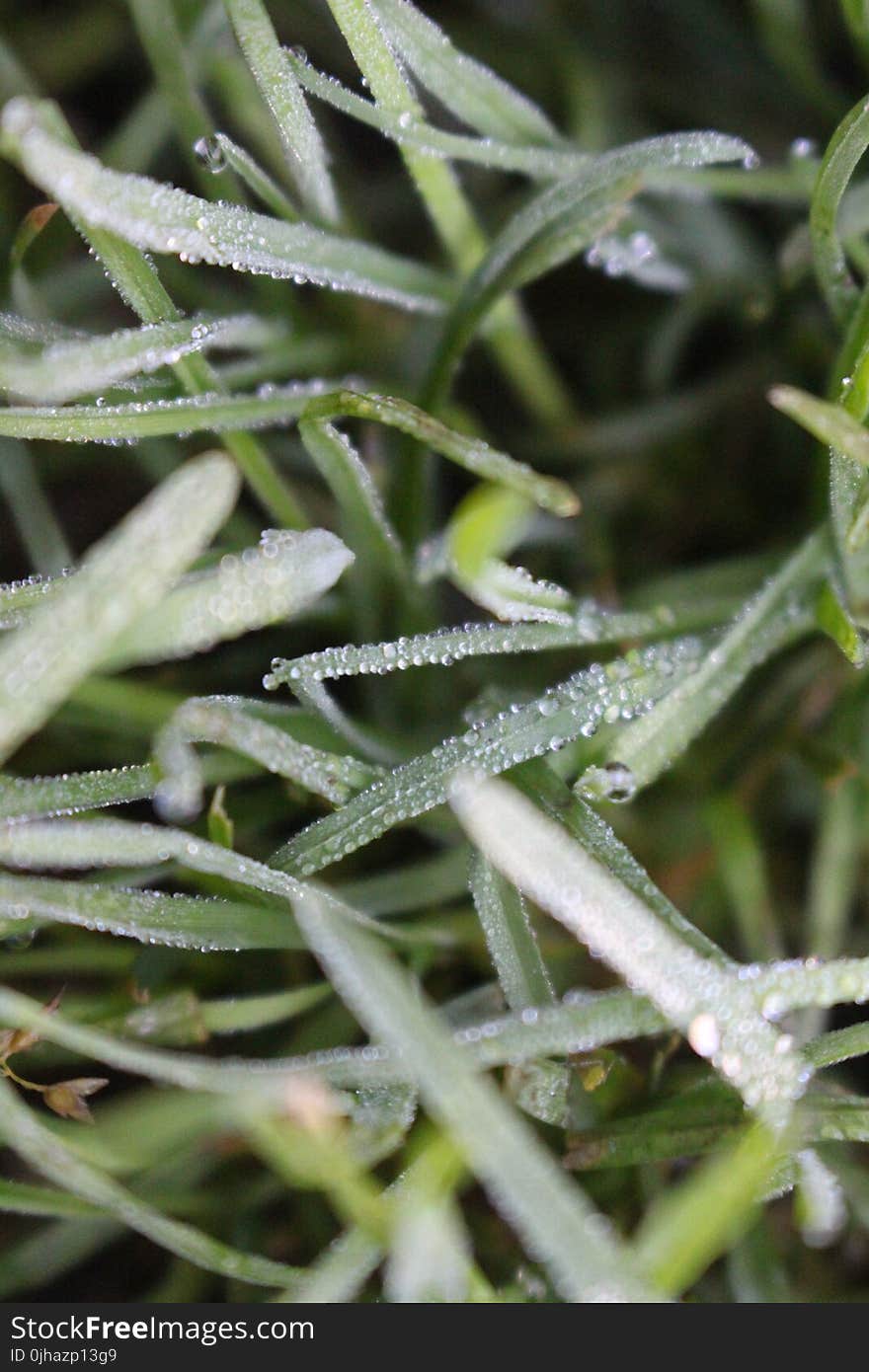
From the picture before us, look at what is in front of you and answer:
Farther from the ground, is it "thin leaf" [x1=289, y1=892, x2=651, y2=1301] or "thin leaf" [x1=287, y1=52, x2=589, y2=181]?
"thin leaf" [x1=287, y1=52, x2=589, y2=181]

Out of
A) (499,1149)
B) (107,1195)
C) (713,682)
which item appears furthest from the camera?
(713,682)

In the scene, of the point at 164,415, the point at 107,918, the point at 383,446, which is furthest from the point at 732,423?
the point at 107,918

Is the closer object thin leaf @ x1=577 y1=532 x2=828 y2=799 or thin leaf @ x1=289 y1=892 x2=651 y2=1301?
thin leaf @ x1=289 y1=892 x2=651 y2=1301

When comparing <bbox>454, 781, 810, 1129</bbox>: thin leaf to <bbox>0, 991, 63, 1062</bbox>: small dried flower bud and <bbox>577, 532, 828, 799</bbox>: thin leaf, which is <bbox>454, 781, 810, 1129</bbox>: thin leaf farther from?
<bbox>0, 991, 63, 1062</bbox>: small dried flower bud

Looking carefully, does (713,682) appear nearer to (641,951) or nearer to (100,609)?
(641,951)

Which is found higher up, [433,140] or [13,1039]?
[433,140]

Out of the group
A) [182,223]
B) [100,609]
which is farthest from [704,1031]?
[182,223]

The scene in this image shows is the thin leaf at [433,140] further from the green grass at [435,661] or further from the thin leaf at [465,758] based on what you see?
the thin leaf at [465,758]

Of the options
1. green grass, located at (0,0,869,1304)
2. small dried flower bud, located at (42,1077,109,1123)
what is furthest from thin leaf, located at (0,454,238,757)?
small dried flower bud, located at (42,1077,109,1123)

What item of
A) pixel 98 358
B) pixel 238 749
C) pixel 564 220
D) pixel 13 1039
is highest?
pixel 564 220

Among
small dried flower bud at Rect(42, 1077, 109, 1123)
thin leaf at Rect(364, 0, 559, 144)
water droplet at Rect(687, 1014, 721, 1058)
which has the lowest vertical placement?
water droplet at Rect(687, 1014, 721, 1058)
